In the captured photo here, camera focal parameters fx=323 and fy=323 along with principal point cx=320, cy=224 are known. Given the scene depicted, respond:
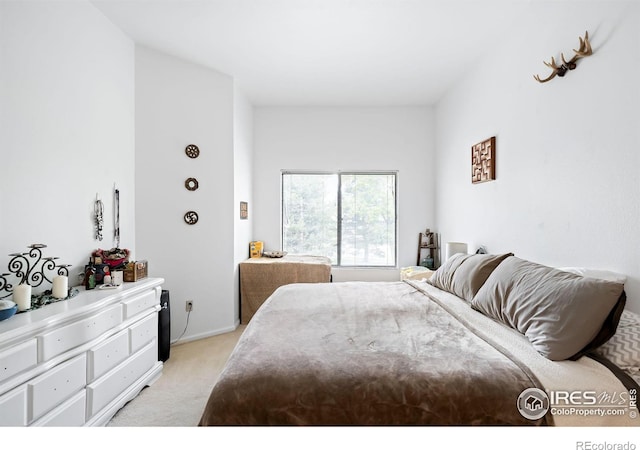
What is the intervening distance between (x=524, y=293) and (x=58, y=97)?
2949 mm

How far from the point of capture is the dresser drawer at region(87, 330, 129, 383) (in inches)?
70.2

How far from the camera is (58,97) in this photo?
2.05m

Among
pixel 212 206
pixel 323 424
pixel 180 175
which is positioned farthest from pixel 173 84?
pixel 323 424

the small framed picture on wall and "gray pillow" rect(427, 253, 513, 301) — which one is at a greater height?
the small framed picture on wall

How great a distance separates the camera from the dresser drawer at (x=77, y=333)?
1.52m

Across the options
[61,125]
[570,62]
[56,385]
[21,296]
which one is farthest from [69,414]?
[570,62]

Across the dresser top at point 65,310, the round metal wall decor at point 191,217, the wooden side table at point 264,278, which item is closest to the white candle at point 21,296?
the dresser top at point 65,310

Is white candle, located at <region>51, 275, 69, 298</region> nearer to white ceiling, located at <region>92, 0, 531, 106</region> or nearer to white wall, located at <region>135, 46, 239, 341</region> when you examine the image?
white wall, located at <region>135, 46, 239, 341</region>

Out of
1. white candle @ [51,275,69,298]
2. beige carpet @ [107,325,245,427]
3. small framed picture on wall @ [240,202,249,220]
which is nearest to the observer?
white candle @ [51,275,69,298]

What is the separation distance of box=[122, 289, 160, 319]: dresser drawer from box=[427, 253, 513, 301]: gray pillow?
7.29ft

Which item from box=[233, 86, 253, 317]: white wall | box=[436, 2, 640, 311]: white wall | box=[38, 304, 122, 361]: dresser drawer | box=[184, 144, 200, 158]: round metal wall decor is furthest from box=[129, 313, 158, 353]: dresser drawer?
box=[436, 2, 640, 311]: white wall

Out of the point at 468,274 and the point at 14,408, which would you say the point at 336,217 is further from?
the point at 14,408

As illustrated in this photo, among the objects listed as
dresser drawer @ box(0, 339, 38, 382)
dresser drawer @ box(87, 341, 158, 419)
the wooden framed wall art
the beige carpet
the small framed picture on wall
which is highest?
the wooden framed wall art

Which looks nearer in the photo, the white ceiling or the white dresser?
the white dresser
